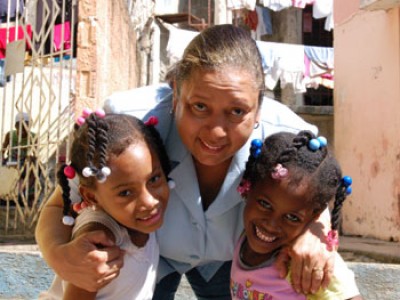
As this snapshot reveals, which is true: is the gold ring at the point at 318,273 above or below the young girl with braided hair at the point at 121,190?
below

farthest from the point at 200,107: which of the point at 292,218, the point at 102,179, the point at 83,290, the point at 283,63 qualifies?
the point at 283,63

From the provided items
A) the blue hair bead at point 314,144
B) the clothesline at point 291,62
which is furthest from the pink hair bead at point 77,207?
the clothesline at point 291,62

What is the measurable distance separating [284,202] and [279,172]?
10cm

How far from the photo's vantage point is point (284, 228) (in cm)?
203

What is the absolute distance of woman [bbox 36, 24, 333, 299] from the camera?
191 centimetres

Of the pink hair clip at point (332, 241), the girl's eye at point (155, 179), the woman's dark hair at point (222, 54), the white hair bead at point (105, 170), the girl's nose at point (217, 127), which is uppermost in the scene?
the woman's dark hair at point (222, 54)

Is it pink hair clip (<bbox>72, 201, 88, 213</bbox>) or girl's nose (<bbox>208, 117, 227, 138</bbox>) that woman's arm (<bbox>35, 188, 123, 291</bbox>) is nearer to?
pink hair clip (<bbox>72, 201, 88, 213</bbox>)

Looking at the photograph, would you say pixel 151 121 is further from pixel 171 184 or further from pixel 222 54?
pixel 222 54

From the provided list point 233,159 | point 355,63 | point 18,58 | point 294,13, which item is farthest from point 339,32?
point 294,13

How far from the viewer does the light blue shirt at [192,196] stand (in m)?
2.19

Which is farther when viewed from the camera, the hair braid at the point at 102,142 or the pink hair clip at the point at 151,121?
the pink hair clip at the point at 151,121

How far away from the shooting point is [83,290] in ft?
6.44

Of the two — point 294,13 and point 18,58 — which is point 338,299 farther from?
point 294,13

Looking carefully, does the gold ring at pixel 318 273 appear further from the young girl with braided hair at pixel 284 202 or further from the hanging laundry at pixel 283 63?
the hanging laundry at pixel 283 63
